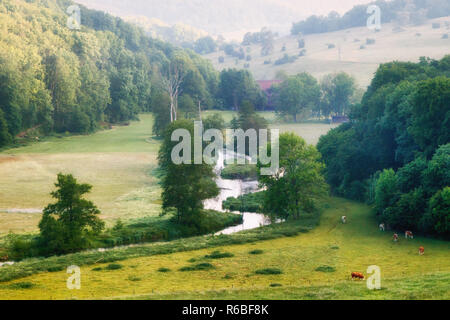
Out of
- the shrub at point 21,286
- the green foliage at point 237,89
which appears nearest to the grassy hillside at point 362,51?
the green foliage at point 237,89

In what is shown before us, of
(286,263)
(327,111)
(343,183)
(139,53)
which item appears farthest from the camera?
(139,53)

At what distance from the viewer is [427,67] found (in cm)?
6888

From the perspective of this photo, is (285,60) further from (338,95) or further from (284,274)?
(284,274)

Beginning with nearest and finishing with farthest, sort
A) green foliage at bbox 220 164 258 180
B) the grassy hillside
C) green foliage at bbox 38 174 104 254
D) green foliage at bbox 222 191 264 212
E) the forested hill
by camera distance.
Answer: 1. green foliage at bbox 38 174 104 254
2. green foliage at bbox 222 191 264 212
3. green foliage at bbox 220 164 258 180
4. the forested hill
5. the grassy hillside

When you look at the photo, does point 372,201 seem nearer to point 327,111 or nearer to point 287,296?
point 287,296

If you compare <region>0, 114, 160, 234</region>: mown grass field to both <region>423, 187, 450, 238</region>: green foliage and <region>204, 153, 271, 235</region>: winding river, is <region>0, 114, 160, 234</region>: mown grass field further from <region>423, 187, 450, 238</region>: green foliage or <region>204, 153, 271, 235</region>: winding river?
<region>423, 187, 450, 238</region>: green foliage

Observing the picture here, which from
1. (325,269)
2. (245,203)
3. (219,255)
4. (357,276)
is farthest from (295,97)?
(357,276)

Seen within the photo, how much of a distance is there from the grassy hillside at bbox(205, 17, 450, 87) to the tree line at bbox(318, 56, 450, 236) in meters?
78.0

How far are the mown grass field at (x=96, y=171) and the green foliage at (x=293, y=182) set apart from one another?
12.5 meters

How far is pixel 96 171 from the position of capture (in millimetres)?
80875

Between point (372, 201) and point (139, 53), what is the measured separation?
123178 millimetres

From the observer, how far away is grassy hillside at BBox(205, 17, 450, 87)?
152000mm

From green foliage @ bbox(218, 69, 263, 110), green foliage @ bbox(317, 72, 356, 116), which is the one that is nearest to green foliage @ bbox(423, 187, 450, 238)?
green foliage @ bbox(317, 72, 356, 116)
